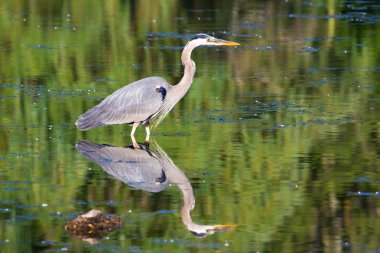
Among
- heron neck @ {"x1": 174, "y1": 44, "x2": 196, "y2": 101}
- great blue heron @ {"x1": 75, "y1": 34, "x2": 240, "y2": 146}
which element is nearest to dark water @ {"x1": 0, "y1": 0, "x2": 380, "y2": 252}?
great blue heron @ {"x1": 75, "y1": 34, "x2": 240, "y2": 146}

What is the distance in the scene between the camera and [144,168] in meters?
8.78

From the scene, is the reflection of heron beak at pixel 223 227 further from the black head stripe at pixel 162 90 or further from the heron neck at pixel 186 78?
the heron neck at pixel 186 78

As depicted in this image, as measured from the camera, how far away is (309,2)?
19281 mm

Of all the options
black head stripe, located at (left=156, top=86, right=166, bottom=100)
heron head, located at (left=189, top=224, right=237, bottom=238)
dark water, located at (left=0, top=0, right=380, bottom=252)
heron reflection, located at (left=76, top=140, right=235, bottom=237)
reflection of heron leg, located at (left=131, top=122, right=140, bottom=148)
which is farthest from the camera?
black head stripe, located at (left=156, top=86, right=166, bottom=100)

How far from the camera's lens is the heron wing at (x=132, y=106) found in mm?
10211

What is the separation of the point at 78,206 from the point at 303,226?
5.24 feet

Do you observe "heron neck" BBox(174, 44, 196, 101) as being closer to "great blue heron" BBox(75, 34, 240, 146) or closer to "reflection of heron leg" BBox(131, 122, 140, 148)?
"great blue heron" BBox(75, 34, 240, 146)

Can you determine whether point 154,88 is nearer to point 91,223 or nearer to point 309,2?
point 91,223

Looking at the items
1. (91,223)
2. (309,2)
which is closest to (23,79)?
(91,223)

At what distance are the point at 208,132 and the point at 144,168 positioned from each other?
1.45m

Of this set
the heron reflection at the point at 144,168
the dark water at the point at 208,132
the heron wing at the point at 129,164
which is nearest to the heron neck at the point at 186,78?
the dark water at the point at 208,132

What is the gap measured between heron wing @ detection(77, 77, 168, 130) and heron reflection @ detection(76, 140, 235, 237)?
46 cm

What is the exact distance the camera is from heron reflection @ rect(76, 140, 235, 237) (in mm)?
7676

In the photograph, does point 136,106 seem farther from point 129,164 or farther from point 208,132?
point 129,164
